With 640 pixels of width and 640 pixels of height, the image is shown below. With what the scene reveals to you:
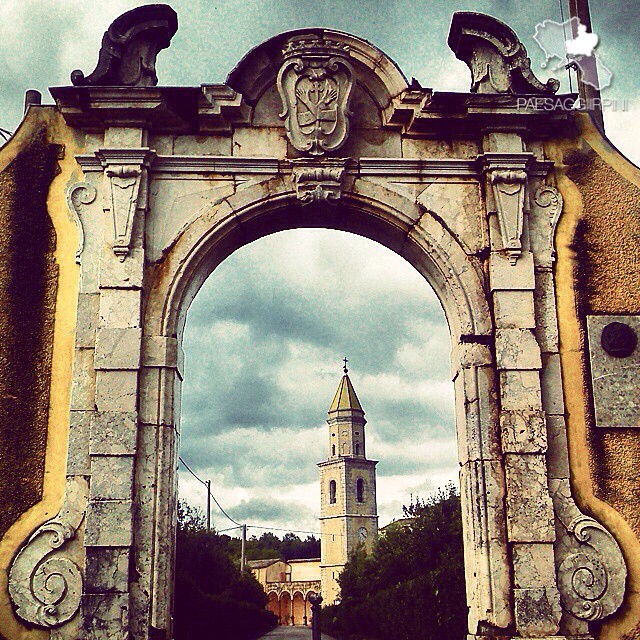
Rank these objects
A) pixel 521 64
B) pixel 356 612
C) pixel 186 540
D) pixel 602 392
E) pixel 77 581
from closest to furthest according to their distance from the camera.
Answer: pixel 77 581 → pixel 602 392 → pixel 521 64 → pixel 186 540 → pixel 356 612

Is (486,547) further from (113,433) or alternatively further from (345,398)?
(345,398)

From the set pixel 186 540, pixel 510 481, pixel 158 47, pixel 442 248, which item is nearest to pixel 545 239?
pixel 442 248

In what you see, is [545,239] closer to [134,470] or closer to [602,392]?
[602,392]

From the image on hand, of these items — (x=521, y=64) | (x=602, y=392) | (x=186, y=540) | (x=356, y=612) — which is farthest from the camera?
(x=356, y=612)

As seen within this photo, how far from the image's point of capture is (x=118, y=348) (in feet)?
23.1

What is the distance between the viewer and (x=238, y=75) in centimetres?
770

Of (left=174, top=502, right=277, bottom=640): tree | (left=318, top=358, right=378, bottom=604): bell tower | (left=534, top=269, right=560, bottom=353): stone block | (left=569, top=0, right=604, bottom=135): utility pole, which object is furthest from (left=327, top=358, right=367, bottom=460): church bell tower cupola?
(left=534, top=269, right=560, bottom=353): stone block

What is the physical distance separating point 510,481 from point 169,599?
299cm

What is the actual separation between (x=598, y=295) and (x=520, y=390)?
124cm

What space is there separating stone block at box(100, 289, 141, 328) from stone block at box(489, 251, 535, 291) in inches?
124

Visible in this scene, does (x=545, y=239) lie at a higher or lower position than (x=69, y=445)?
higher

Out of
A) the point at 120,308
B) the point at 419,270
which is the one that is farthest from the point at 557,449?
the point at 120,308

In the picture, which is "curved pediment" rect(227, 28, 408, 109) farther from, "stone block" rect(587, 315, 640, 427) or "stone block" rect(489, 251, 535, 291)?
"stone block" rect(587, 315, 640, 427)

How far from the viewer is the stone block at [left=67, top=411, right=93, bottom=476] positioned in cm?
684
